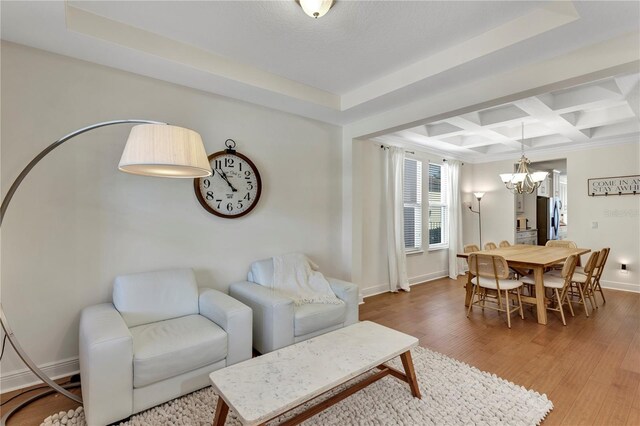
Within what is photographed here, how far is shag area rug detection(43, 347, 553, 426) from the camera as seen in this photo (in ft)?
6.20

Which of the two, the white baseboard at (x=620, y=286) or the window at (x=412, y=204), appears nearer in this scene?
the white baseboard at (x=620, y=286)

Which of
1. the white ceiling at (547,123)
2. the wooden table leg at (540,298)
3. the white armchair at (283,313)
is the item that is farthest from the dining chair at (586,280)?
the white armchair at (283,313)

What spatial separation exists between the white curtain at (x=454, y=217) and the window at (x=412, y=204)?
89cm

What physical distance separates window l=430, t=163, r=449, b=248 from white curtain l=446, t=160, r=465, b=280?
94mm

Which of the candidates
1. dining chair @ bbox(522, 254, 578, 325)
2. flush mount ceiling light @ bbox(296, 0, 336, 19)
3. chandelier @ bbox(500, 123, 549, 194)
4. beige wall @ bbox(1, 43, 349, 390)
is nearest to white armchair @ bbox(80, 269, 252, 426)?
beige wall @ bbox(1, 43, 349, 390)

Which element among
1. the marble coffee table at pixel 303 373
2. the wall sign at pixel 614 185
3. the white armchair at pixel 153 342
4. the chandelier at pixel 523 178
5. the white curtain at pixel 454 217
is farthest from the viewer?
the white curtain at pixel 454 217

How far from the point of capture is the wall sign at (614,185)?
4.88m

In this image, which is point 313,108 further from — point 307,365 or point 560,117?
point 560,117

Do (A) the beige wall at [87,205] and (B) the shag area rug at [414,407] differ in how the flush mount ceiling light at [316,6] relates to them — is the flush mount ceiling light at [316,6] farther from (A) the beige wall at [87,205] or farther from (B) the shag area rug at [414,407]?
(B) the shag area rug at [414,407]

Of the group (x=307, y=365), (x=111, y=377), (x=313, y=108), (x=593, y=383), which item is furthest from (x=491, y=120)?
(x=111, y=377)

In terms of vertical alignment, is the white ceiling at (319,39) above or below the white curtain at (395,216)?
above

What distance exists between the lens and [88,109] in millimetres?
2475

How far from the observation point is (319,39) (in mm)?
2416

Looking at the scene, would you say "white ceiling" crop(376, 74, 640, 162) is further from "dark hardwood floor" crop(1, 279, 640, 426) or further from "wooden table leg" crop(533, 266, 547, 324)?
"dark hardwood floor" crop(1, 279, 640, 426)
